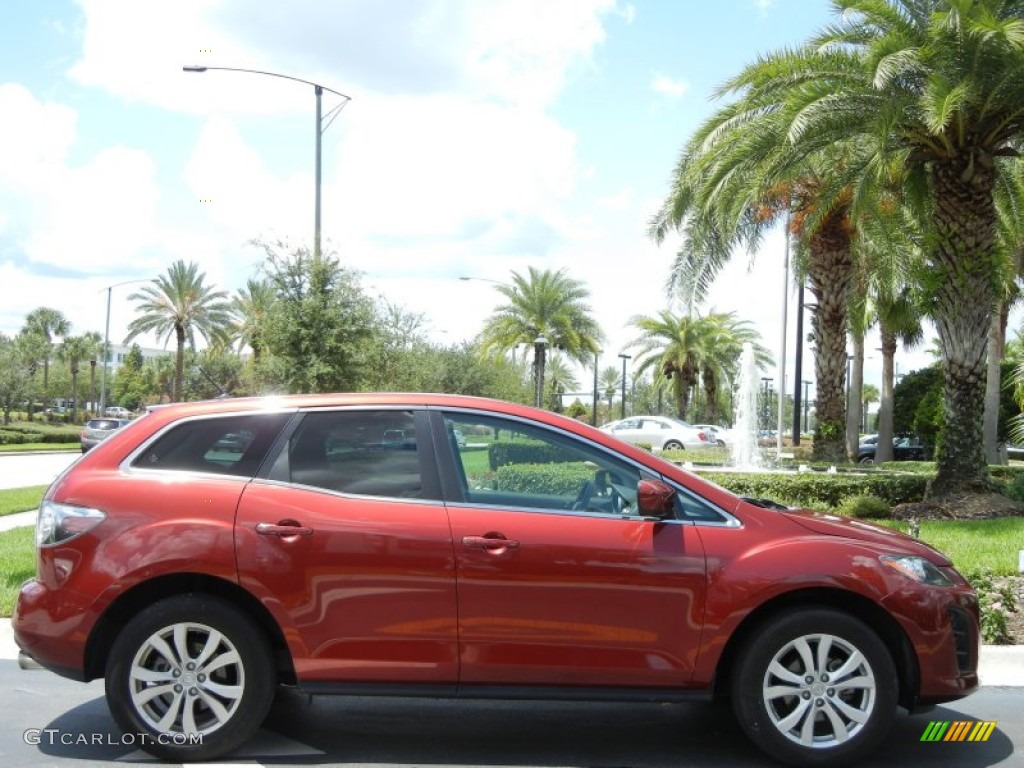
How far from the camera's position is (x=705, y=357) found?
4931 cm

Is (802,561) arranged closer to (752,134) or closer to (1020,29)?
(1020,29)

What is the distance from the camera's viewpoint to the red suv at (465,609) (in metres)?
4.76

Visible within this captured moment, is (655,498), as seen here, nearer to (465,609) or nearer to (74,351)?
(465,609)

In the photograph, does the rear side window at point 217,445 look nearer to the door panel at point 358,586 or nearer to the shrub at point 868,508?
the door panel at point 358,586

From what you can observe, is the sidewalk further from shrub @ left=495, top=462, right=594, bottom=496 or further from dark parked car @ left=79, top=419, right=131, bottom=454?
dark parked car @ left=79, top=419, right=131, bottom=454

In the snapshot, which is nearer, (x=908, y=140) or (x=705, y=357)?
(x=908, y=140)

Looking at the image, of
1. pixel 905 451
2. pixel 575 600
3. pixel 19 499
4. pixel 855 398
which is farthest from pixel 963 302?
pixel 905 451

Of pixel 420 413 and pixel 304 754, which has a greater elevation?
pixel 420 413

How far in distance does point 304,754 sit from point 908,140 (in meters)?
12.4

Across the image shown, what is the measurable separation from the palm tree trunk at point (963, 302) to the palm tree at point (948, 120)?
0.05ft

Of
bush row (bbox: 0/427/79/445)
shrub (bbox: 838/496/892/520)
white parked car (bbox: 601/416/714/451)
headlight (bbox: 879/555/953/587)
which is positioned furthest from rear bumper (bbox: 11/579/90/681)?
bush row (bbox: 0/427/79/445)

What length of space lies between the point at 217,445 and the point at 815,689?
311 cm

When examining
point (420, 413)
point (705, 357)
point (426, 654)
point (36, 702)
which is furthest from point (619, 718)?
point (705, 357)

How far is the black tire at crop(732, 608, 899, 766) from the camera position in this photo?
4785mm
